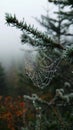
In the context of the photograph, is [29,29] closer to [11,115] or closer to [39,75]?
[39,75]

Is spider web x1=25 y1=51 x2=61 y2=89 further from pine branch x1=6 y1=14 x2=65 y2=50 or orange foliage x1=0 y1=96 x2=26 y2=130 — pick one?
orange foliage x1=0 y1=96 x2=26 y2=130

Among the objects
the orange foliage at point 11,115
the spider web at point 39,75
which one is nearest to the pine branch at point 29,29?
the spider web at point 39,75

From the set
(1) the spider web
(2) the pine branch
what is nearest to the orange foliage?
(1) the spider web

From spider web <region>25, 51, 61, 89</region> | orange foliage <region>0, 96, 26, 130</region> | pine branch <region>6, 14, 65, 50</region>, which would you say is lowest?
orange foliage <region>0, 96, 26, 130</region>

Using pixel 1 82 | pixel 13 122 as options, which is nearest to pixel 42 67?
pixel 13 122

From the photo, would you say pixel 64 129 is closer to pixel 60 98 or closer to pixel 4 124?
pixel 60 98

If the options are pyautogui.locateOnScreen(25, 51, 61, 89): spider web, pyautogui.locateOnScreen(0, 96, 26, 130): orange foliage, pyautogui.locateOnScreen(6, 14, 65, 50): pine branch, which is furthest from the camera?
pyautogui.locateOnScreen(0, 96, 26, 130): orange foliage

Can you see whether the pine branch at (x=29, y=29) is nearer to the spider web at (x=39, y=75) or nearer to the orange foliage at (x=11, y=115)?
the spider web at (x=39, y=75)

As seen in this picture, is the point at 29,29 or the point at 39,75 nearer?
the point at 29,29

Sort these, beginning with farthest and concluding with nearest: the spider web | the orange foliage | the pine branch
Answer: the orange foliage
the spider web
the pine branch

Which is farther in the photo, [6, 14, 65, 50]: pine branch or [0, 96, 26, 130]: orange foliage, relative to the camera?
[0, 96, 26, 130]: orange foliage

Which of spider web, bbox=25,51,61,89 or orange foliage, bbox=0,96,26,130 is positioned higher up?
spider web, bbox=25,51,61,89

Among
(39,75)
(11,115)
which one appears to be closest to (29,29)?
(39,75)

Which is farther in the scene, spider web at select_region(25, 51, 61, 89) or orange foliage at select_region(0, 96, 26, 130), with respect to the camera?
orange foliage at select_region(0, 96, 26, 130)
